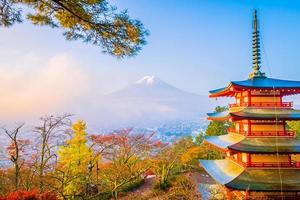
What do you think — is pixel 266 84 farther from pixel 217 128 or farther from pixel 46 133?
pixel 217 128

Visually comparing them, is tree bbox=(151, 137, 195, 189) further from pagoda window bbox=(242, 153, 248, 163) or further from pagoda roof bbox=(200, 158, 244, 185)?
pagoda window bbox=(242, 153, 248, 163)

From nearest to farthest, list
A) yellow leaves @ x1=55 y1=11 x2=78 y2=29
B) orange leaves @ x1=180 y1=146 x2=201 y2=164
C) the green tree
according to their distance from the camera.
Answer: yellow leaves @ x1=55 y1=11 x2=78 y2=29, orange leaves @ x1=180 y1=146 x2=201 y2=164, the green tree

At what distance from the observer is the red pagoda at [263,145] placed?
1084cm

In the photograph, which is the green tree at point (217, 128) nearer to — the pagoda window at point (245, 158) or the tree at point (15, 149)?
the pagoda window at point (245, 158)

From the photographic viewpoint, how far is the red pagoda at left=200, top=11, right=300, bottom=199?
35.6 ft

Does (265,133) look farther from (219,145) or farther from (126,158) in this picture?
(126,158)

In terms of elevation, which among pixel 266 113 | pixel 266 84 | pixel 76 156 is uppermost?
pixel 266 84

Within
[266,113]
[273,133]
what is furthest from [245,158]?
[266,113]

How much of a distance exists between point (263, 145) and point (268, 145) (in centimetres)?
17

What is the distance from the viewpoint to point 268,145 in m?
11.3

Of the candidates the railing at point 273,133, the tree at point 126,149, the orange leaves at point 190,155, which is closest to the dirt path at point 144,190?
the tree at point 126,149

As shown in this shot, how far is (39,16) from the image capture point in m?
5.48

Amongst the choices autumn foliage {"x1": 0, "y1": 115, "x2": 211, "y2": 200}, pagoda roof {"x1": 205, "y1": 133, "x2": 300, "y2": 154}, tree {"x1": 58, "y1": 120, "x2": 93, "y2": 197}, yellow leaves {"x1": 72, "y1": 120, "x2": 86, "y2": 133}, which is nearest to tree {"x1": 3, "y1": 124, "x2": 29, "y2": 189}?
autumn foliage {"x1": 0, "y1": 115, "x2": 211, "y2": 200}

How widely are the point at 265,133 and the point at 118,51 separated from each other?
836 centimetres
